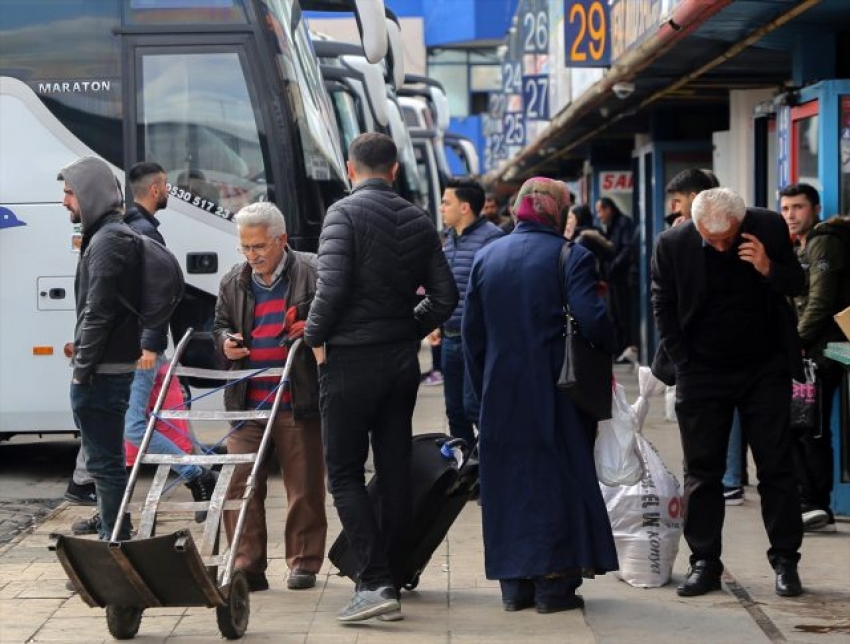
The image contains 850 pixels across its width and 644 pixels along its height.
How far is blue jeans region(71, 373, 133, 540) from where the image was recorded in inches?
295

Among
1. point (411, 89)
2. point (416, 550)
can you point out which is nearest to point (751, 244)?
point (416, 550)

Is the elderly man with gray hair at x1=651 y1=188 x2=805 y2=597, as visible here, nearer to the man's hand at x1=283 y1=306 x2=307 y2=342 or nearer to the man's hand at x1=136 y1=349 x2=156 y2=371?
the man's hand at x1=283 y1=306 x2=307 y2=342

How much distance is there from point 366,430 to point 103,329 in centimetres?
126

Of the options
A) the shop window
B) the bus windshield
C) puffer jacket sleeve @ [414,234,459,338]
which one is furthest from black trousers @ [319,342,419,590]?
the bus windshield

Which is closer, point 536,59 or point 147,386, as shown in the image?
point 147,386

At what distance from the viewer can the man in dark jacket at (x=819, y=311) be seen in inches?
337

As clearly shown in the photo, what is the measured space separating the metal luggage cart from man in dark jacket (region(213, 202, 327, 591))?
1.27ft

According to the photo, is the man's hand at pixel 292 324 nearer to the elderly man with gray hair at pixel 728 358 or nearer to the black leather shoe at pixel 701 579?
the elderly man with gray hair at pixel 728 358

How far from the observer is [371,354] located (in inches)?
272

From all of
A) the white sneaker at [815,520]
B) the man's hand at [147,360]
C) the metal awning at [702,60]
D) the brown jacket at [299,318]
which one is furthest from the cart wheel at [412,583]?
the metal awning at [702,60]

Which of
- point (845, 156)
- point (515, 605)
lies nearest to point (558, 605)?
point (515, 605)

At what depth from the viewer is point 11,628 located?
269 inches

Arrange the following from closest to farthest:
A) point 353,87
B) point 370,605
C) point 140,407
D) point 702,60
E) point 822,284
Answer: point 370,605, point 822,284, point 140,407, point 702,60, point 353,87

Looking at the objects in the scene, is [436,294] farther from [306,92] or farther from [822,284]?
[306,92]
